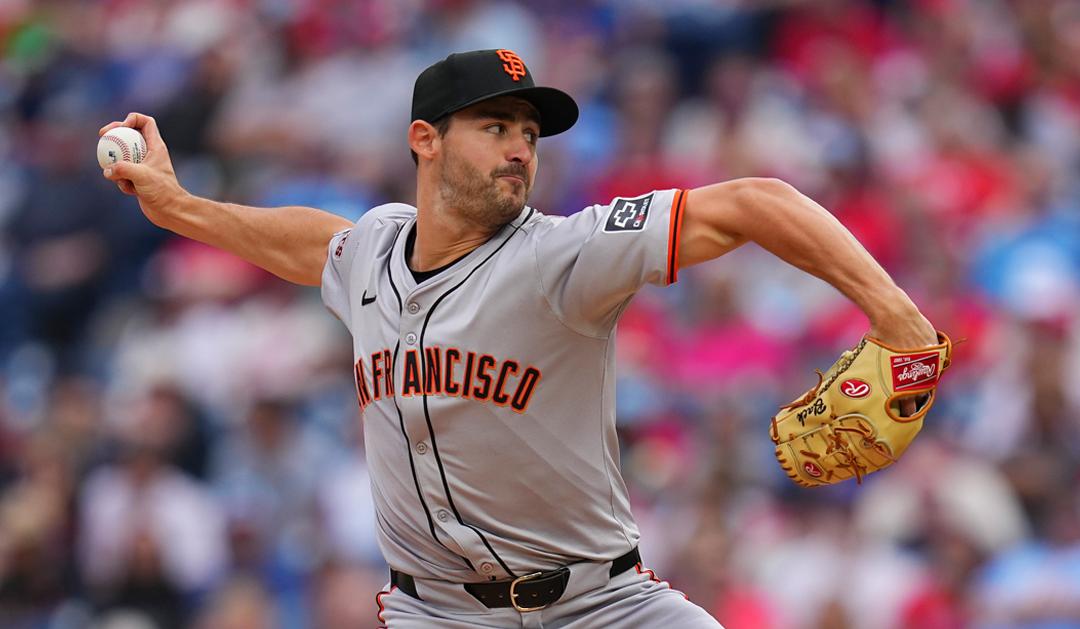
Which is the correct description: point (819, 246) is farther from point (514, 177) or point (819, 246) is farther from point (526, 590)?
point (526, 590)

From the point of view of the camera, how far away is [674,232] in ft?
12.6

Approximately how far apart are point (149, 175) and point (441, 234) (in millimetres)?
1050

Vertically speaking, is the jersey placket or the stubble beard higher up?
the stubble beard

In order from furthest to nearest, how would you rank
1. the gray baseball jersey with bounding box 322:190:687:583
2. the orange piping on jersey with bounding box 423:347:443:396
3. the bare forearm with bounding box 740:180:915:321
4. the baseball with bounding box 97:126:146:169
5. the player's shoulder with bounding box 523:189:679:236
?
the baseball with bounding box 97:126:146:169 → the orange piping on jersey with bounding box 423:347:443:396 → the gray baseball jersey with bounding box 322:190:687:583 → the player's shoulder with bounding box 523:189:679:236 → the bare forearm with bounding box 740:180:915:321

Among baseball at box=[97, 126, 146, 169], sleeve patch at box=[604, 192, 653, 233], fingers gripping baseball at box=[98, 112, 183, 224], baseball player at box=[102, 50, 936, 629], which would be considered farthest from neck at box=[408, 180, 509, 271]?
baseball at box=[97, 126, 146, 169]

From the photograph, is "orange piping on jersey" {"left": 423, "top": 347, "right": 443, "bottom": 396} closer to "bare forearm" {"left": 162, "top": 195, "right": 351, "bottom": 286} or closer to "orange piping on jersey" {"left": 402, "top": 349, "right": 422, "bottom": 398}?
"orange piping on jersey" {"left": 402, "top": 349, "right": 422, "bottom": 398}

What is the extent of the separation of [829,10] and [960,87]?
1237 millimetres

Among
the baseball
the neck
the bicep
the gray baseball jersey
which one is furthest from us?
the baseball

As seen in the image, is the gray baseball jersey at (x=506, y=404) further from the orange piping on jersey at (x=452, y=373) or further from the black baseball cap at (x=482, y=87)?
the black baseball cap at (x=482, y=87)

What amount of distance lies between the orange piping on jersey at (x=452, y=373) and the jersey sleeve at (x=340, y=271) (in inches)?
21.5

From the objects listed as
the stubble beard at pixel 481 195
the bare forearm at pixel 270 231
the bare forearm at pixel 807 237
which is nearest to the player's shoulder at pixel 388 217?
the bare forearm at pixel 270 231

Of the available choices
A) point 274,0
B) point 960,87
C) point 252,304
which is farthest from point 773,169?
point 274,0

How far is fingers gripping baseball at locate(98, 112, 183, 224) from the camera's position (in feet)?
15.9

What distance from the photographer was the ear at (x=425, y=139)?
174 inches
